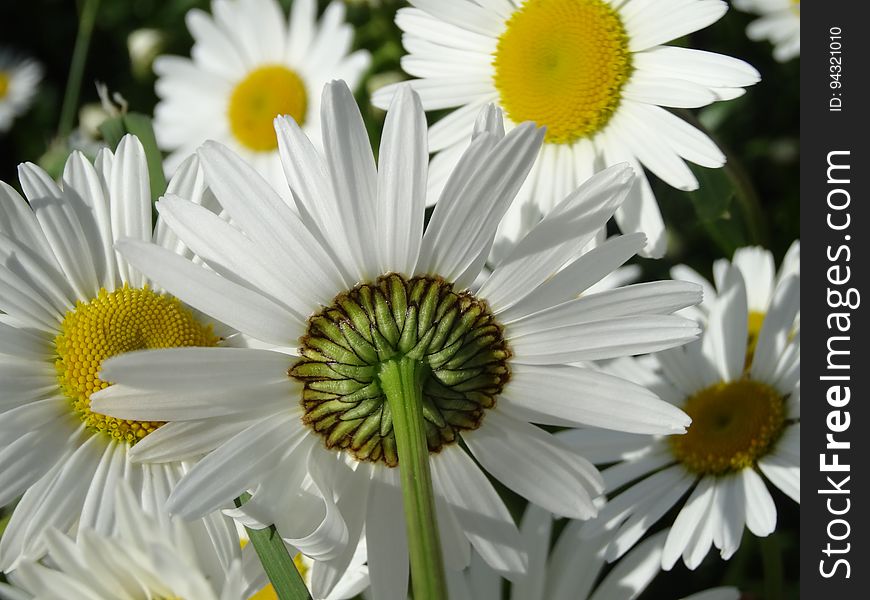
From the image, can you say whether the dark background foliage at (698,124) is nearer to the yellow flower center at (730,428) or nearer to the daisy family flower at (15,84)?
the daisy family flower at (15,84)

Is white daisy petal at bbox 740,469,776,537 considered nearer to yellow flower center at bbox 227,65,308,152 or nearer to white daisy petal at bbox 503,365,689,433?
white daisy petal at bbox 503,365,689,433

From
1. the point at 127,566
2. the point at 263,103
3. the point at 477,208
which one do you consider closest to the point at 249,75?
the point at 263,103


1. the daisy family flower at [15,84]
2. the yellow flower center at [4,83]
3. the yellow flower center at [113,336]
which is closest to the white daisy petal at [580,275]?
the yellow flower center at [113,336]

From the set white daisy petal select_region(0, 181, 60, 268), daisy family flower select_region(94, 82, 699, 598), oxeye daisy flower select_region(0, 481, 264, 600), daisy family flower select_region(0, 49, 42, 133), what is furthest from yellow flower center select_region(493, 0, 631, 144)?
daisy family flower select_region(0, 49, 42, 133)

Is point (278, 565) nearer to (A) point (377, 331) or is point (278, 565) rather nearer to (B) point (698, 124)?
(A) point (377, 331)
